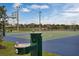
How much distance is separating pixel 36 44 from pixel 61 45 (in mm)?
283

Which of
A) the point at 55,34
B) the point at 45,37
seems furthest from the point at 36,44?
the point at 55,34

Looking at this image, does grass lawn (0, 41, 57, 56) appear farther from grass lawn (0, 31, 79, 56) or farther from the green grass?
the green grass

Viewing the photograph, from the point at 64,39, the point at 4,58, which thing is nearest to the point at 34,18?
the point at 64,39

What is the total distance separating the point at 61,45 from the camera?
2.07 metres

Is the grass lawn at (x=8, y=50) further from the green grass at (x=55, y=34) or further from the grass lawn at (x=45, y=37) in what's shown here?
the green grass at (x=55, y=34)

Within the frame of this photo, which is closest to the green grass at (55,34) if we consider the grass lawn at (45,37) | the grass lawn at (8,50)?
the grass lawn at (45,37)

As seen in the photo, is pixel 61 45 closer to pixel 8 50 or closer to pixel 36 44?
pixel 36 44

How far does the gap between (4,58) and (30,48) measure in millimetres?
312

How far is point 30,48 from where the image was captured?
6.83 feet

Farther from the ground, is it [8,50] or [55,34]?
[55,34]

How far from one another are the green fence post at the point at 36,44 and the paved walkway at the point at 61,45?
6cm

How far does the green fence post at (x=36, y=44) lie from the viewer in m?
2.08

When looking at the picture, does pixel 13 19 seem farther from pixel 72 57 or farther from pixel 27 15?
pixel 72 57

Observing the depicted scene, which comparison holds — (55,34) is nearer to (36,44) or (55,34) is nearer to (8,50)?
(36,44)
